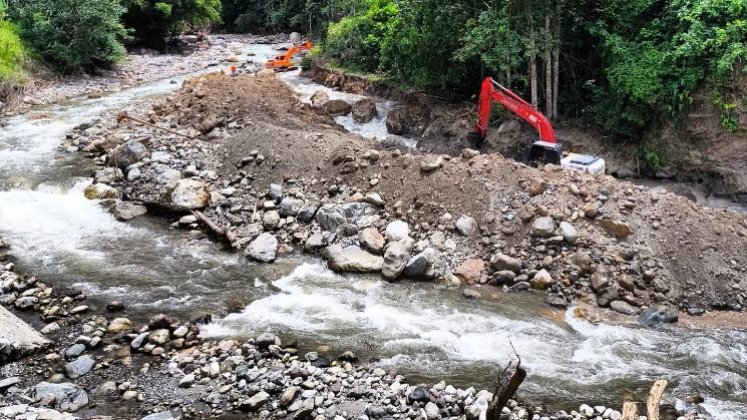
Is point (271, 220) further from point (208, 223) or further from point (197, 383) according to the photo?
point (197, 383)

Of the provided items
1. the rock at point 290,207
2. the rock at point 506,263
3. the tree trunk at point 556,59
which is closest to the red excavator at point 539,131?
the tree trunk at point 556,59

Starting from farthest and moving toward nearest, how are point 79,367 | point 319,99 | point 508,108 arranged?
1. point 319,99
2. point 508,108
3. point 79,367

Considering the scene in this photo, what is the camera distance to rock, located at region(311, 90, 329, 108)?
18.1 metres

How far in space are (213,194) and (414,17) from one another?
7.41 metres

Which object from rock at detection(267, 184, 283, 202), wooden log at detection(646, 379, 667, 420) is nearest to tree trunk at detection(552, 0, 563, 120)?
rock at detection(267, 184, 283, 202)

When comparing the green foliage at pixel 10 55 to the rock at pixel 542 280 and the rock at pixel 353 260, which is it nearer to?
the rock at pixel 353 260

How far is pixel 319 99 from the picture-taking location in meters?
18.4

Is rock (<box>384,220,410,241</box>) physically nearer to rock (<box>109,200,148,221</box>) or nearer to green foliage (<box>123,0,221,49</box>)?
rock (<box>109,200,148,221</box>)

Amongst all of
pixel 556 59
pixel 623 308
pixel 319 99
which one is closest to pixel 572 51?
pixel 556 59

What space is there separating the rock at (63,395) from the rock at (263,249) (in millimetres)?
3994

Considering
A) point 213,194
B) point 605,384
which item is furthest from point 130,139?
point 605,384

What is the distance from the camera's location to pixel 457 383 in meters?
7.21

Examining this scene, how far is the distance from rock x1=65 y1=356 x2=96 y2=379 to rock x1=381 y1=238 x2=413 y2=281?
4427mm

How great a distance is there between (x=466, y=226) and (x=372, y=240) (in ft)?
5.32
